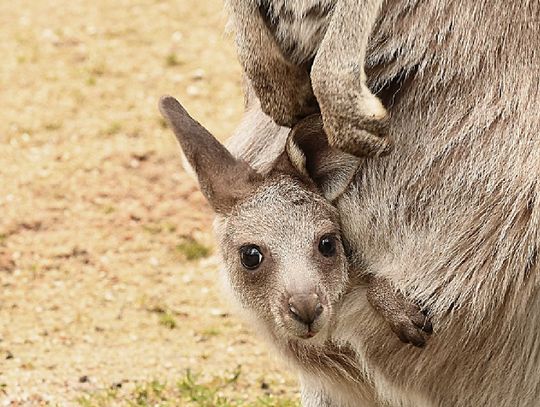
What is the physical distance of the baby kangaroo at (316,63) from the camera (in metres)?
3.74

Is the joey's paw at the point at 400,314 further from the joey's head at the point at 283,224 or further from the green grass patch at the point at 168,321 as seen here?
the green grass patch at the point at 168,321

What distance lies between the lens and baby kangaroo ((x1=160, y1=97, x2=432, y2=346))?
376 centimetres

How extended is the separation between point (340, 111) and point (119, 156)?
14.1 ft

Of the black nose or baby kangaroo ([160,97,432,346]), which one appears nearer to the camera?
the black nose

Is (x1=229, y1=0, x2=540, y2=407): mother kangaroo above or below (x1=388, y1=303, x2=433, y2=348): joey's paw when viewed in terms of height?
above

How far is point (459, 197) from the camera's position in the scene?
3.85m

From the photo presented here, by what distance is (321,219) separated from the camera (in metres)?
3.90

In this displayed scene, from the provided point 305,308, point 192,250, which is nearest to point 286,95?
point 305,308

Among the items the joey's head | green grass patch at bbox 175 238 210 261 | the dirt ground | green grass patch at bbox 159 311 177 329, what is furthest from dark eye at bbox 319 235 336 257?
green grass patch at bbox 175 238 210 261

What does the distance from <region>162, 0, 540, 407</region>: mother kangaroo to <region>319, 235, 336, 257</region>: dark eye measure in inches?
4.4

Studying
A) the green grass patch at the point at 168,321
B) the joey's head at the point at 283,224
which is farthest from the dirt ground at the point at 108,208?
the joey's head at the point at 283,224

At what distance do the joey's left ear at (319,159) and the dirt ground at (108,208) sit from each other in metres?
0.69

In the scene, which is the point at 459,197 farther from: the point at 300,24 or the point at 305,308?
the point at 300,24

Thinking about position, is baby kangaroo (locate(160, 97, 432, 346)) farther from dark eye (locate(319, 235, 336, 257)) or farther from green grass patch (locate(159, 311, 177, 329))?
green grass patch (locate(159, 311, 177, 329))
